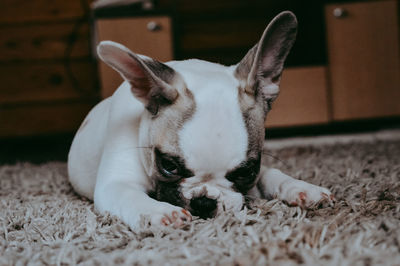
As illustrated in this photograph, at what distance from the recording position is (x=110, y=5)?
294 centimetres

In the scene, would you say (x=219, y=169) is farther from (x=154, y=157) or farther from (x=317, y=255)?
(x=317, y=255)

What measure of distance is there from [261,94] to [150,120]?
32cm

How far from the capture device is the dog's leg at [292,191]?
1125 mm

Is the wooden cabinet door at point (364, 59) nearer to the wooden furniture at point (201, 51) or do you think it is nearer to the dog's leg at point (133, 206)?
the wooden furniture at point (201, 51)

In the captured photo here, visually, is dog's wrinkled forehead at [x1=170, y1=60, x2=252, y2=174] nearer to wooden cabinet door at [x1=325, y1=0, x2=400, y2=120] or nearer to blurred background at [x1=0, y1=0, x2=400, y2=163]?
blurred background at [x1=0, y1=0, x2=400, y2=163]

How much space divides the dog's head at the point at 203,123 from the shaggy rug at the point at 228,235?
10 cm

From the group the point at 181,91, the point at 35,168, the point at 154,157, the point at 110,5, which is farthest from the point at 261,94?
the point at 110,5

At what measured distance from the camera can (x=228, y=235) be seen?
90 centimetres

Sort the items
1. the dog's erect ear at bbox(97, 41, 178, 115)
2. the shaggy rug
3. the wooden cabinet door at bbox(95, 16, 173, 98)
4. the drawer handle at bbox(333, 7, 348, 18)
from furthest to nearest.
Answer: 1. the drawer handle at bbox(333, 7, 348, 18)
2. the wooden cabinet door at bbox(95, 16, 173, 98)
3. the dog's erect ear at bbox(97, 41, 178, 115)
4. the shaggy rug

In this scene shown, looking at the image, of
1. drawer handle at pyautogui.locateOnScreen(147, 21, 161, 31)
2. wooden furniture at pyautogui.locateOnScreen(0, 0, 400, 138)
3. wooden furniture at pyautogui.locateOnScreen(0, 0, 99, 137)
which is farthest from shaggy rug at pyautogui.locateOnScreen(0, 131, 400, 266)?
wooden furniture at pyautogui.locateOnScreen(0, 0, 99, 137)

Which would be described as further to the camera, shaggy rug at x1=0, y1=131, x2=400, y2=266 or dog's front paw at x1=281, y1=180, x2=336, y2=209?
dog's front paw at x1=281, y1=180, x2=336, y2=209

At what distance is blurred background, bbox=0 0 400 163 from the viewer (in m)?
2.99

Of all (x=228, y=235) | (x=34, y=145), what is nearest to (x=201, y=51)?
(x=34, y=145)

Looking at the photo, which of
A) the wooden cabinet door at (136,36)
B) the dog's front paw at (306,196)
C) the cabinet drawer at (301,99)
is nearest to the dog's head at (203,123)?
the dog's front paw at (306,196)
